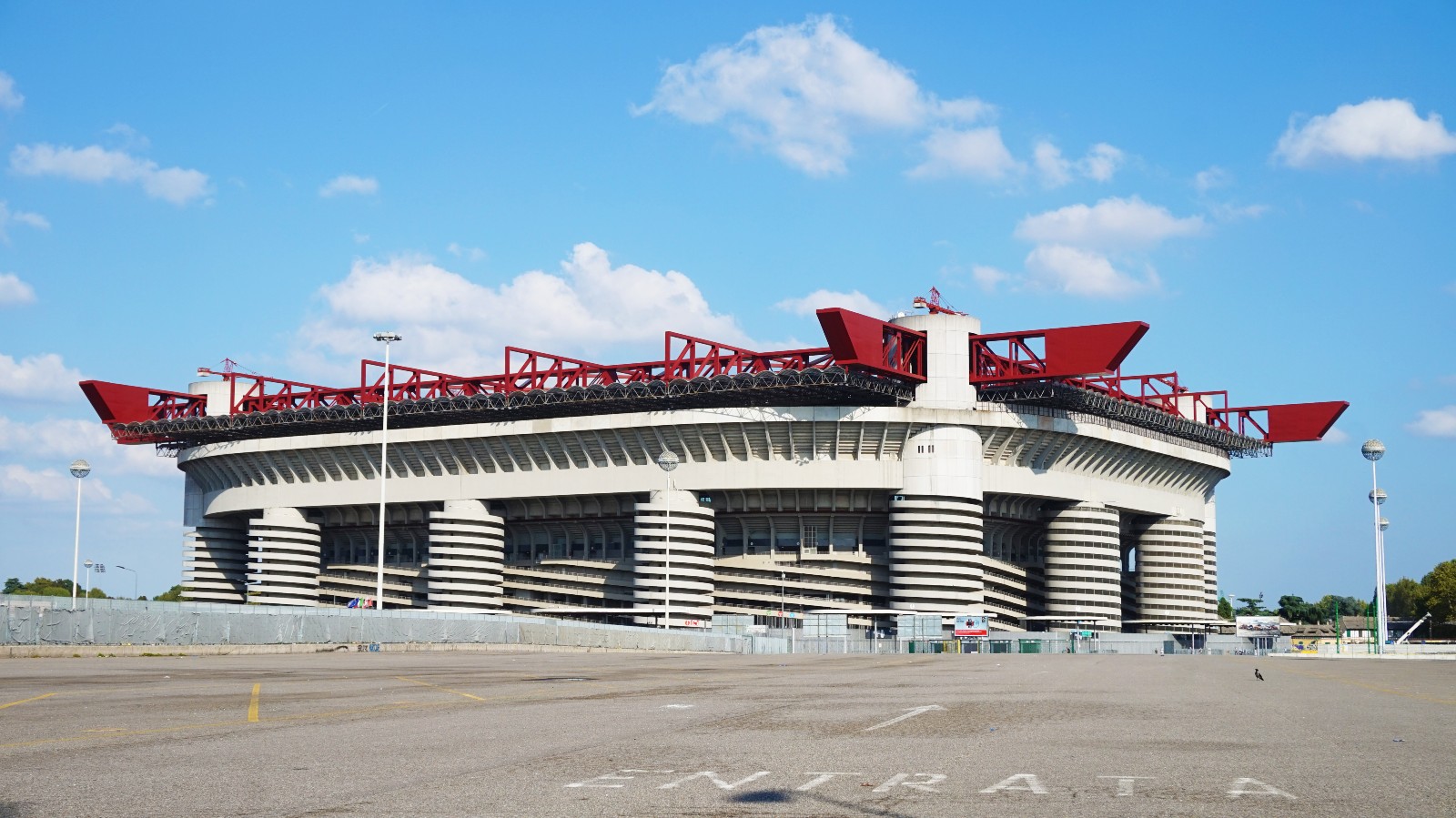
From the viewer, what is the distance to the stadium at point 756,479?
310 ft

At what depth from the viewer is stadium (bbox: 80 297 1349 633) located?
94.6 m

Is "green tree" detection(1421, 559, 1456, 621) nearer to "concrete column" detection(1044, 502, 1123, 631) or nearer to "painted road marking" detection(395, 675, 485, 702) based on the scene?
"concrete column" detection(1044, 502, 1123, 631)

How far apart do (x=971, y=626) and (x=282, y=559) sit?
58.5 m

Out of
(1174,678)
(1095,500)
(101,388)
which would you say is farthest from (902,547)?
(101,388)

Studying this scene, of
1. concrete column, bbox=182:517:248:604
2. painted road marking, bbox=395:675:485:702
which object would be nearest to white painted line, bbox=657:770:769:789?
painted road marking, bbox=395:675:485:702

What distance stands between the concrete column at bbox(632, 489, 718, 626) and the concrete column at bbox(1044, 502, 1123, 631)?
2499 centimetres

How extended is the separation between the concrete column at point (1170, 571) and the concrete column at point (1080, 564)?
38.8ft

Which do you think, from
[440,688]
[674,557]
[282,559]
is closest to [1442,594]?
[674,557]

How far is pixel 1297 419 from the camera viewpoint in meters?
116

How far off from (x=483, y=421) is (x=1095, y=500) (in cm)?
4551

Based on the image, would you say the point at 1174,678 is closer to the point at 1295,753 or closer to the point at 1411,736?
the point at 1411,736

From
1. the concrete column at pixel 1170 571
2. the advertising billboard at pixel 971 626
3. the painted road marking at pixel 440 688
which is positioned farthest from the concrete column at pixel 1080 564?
the painted road marking at pixel 440 688

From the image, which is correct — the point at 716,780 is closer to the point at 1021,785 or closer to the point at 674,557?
the point at 1021,785

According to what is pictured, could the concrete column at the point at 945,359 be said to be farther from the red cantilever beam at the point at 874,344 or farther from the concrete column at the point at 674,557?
the concrete column at the point at 674,557
